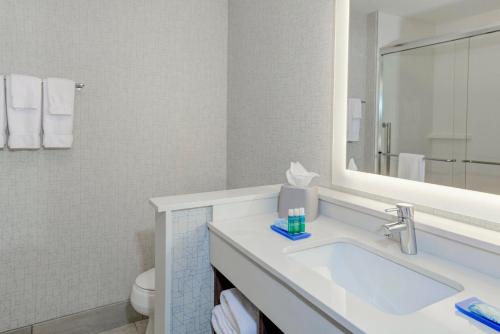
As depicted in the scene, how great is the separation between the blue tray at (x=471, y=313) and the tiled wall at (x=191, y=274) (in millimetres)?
907

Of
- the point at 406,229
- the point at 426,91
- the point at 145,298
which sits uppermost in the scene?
the point at 426,91

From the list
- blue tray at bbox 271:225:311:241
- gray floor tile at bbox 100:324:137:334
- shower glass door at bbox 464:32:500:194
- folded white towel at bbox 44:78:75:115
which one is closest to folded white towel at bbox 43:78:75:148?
folded white towel at bbox 44:78:75:115

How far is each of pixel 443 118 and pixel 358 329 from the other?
0.88 m

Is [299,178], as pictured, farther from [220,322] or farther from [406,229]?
[220,322]

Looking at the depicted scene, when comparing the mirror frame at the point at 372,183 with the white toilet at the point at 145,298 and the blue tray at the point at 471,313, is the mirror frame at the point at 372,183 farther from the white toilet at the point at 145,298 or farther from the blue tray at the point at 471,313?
the white toilet at the point at 145,298

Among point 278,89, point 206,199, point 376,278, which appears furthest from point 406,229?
point 278,89

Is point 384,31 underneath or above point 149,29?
underneath

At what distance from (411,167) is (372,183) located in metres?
0.18

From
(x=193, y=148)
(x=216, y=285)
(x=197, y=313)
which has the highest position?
(x=193, y=148)

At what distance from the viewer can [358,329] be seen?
0.71 metres

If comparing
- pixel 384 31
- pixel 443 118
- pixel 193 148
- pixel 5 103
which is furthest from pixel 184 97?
pixel 443 118

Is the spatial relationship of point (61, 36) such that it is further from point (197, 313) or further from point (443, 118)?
point (443, 118)

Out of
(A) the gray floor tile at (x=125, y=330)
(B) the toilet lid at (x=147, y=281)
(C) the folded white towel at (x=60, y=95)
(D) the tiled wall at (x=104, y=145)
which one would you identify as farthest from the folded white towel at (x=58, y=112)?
(A) the gray floor tile at (x=125, y=330)

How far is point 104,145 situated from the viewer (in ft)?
6.99
